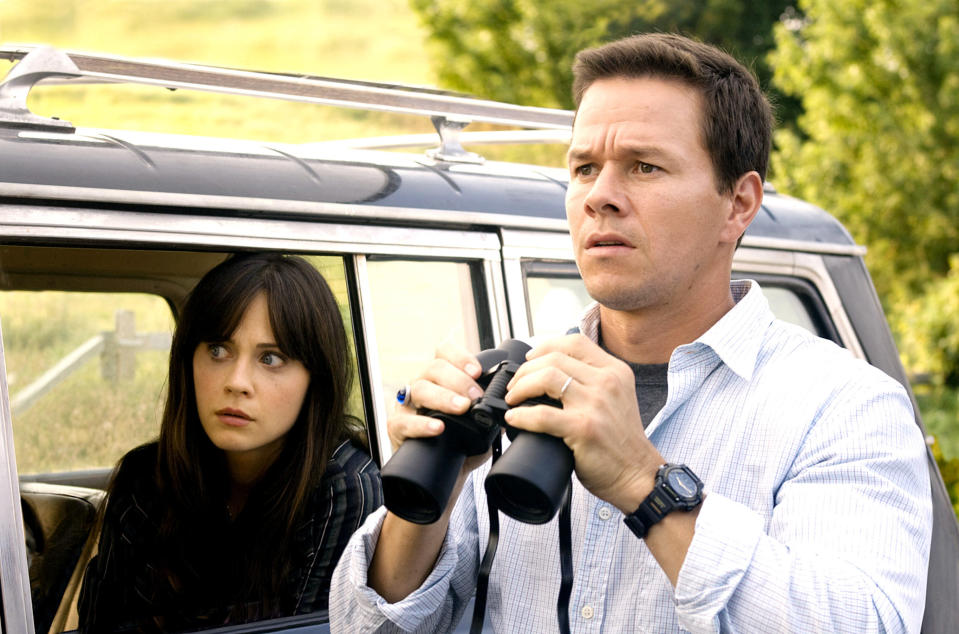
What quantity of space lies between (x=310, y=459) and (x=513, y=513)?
985 mm

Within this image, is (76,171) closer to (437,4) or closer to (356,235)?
(356,235)

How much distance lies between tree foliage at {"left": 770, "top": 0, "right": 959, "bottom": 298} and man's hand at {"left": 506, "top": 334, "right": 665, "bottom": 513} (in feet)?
39.6

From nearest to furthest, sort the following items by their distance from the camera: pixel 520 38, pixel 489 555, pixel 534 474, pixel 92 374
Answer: pixel 534 474 < pixel 489 555 < pixel 92 374 < pixel 520 38

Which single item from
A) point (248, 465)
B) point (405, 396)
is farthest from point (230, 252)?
point (405, 396)

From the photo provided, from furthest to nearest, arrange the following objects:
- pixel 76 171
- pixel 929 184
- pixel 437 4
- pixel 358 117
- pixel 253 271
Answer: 1. pixel 358 117
2. pixel 437 4
3. pixel 929 184
4. pixel 253 271
5. pixel 76 171

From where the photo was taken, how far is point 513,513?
162 cm

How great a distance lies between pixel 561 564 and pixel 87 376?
77.9 inches

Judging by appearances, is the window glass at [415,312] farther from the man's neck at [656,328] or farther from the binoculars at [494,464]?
the binoculars at [494,464]

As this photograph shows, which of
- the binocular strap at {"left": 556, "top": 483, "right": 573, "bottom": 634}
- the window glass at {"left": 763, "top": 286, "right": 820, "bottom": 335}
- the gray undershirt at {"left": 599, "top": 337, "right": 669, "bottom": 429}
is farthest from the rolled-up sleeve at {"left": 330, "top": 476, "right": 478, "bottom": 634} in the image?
the window glass at {"left": 763, "top": 286, "right": 820, "bottom": 335}

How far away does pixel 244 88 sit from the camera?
8.23 feet

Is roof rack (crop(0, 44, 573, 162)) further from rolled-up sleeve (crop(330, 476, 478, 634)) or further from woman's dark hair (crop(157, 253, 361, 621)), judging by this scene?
rolled-up sleeve (crop(330, 476, 478, 634))

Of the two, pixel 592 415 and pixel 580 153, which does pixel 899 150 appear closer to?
pixel 580 153

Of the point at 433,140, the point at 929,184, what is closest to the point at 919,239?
the point at 929,184

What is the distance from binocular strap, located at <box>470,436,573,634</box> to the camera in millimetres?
1778
